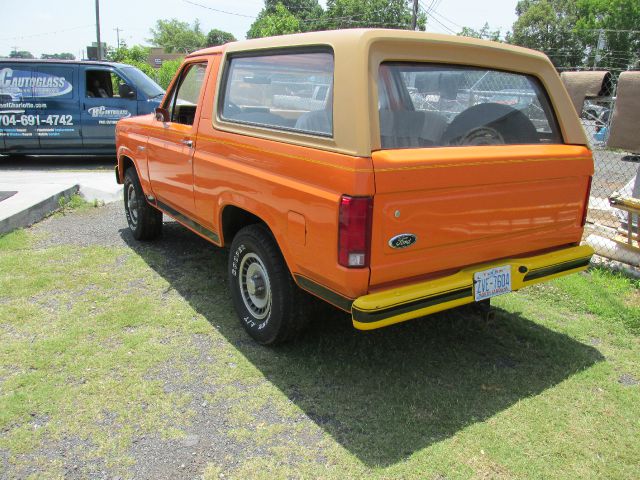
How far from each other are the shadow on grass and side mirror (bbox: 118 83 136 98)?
727 centimetres

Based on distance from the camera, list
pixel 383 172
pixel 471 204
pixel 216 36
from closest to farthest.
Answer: pixel 383 172
pixel 471 204
pixel 216 36

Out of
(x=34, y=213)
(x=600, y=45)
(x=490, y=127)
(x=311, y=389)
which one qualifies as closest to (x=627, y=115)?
(x=490, y=127)

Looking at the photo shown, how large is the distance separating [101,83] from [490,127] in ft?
31.3

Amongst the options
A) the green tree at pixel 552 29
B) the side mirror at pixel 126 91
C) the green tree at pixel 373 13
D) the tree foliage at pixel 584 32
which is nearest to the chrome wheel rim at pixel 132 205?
the side mirror at pixel 126 91

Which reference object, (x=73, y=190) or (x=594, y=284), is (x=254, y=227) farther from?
(x=73, y=190)

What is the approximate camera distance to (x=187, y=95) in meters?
4.66

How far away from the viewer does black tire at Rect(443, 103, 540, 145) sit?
323 cm

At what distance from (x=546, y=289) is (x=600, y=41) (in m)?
53.3

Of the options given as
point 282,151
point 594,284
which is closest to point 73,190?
point 282,151

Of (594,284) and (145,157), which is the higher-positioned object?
(145,157)

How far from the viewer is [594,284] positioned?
481cm

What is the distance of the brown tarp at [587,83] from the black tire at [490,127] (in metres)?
6.93

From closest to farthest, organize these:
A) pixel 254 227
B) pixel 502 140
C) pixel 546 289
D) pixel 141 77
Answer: pixel 502 140 < pixel 254 227 < pixel 546 289 < pixel 141 77

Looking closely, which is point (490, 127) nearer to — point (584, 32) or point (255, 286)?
point (255, 286)
